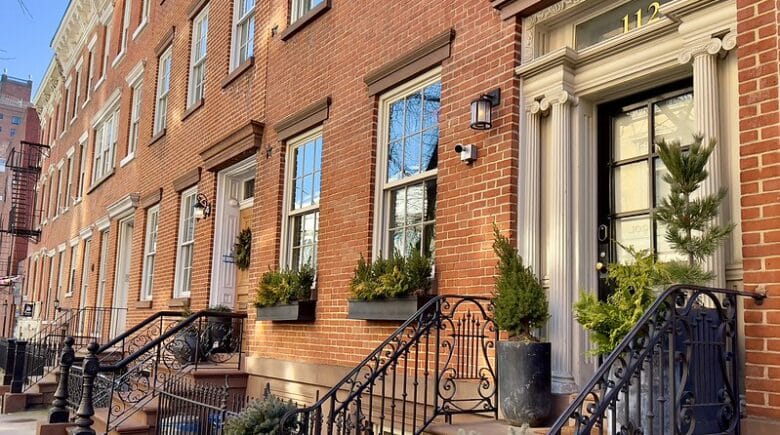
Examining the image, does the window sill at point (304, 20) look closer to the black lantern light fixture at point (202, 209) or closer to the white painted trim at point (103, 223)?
the black lantern light fixture at point (202, 209)

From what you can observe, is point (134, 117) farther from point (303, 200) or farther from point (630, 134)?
point (630, 134)

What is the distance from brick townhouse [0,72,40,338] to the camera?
3800 centimetres

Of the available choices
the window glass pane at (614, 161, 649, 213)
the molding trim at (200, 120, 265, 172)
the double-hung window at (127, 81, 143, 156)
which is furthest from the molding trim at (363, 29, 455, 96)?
the double-hung window at (127, 81, 143, 156)

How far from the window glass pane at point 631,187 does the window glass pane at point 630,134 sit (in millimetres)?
97

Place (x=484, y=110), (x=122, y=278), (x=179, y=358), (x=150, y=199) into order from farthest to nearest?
(x=122, y=278), (x=150, y=199), (x=179, y=358), (x=484, y=110)

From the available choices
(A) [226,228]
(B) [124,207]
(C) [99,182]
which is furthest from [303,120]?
(C) [99,182]

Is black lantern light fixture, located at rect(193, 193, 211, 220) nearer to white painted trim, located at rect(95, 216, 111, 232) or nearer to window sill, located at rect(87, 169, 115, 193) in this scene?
white painted trim, located at rect(95, 216, 111, 232)

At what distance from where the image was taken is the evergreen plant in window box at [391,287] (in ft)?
20.1

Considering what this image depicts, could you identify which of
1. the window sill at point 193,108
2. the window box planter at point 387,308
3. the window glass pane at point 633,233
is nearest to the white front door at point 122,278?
the window sill at point 193,108

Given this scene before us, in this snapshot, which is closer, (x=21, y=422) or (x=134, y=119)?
(x=21, y=422)

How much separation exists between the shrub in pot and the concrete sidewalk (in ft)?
20.9

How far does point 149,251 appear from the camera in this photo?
1379cm

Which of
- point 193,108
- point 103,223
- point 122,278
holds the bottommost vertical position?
point 122,278

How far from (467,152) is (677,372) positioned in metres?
2.74
